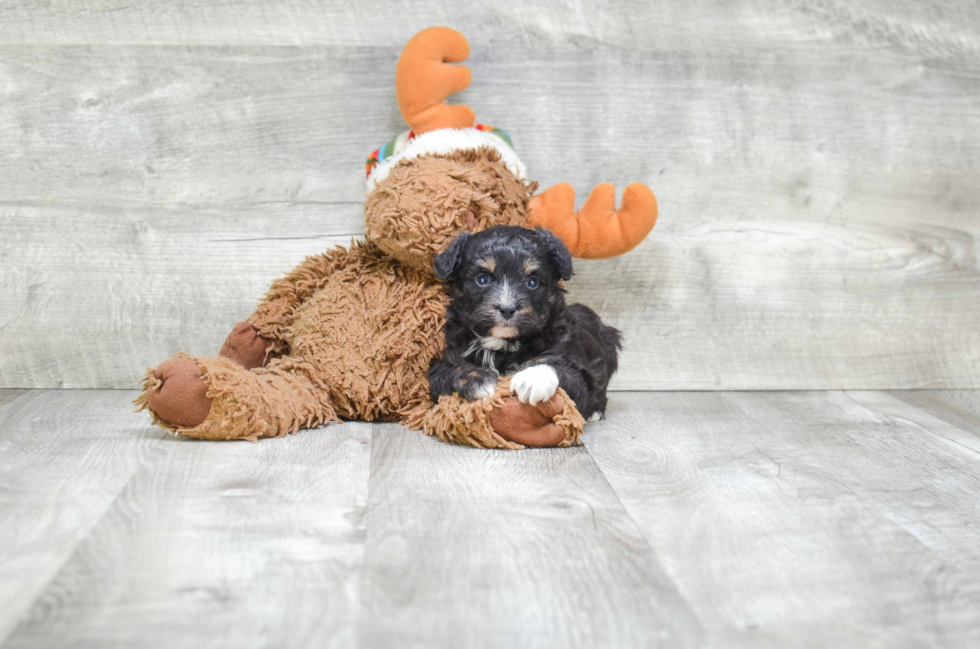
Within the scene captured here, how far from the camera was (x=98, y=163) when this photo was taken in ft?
7.79

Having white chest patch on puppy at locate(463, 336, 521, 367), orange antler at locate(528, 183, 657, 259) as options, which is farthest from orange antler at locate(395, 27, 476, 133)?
white chest patch on puppy at locate(463, 336, 521, 367)

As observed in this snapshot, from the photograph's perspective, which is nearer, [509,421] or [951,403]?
[509,421]

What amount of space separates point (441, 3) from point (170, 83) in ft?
2.64

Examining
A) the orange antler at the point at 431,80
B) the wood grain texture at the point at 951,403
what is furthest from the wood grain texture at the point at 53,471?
the wood grain texture at the point at 951,403

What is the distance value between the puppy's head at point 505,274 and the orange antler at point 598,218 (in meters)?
0.25

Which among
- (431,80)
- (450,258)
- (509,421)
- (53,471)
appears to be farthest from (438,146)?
(53,471)

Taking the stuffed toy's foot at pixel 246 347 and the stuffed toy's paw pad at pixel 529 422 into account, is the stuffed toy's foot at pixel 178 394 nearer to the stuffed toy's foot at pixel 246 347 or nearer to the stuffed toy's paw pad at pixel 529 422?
the stuffed toy's foot at pixel 246 347

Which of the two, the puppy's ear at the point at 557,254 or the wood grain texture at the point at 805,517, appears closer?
the wood grain texture at the point at 805,517

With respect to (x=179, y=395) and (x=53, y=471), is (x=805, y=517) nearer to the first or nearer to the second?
(x=179, y=395)

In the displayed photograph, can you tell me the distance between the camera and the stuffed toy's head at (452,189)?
6.59ft

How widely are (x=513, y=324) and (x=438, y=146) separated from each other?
58 cm

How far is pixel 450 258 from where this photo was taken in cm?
189

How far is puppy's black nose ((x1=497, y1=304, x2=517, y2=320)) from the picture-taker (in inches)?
72.4

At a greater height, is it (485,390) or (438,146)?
(438,146)
